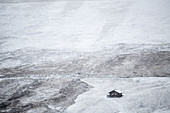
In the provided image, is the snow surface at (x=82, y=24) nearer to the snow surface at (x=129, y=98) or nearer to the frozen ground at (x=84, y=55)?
the frozen ground at (x=84, y=55)

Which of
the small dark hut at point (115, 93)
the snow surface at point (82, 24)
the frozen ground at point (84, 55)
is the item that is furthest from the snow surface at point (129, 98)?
the snow surface at point (82, 24)

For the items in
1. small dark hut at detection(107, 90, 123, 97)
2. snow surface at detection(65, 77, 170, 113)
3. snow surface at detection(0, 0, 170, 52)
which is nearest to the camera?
snow surface at detection(65, 77, 170, 113)

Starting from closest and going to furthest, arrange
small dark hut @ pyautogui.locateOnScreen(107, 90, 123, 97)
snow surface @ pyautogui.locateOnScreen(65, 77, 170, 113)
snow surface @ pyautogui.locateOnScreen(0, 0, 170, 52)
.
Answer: snow surface @ pyautogui.locateOnScreen(65, 77, 170, 113), small dark hut @ pyautogui.locateOnScreen(107, 90, 123, 97), snow surface @ pyautogui.locateOnScreen(0, 0, 170, 52)

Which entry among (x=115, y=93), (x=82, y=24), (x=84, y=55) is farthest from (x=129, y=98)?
(x=82, y=24)

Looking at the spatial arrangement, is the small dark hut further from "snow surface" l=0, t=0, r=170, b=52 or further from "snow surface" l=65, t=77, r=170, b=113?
"snow surface" l=0, t=0, r=170, b=52

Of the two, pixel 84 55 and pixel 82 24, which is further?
pixel 82 24

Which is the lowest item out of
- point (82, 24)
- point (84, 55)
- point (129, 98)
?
point (84, 55)

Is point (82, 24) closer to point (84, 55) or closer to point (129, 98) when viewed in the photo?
point (84, 55)

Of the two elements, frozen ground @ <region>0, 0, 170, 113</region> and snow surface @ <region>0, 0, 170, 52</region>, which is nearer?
frozen ground @ <region>0, 0, 170, 113</region>

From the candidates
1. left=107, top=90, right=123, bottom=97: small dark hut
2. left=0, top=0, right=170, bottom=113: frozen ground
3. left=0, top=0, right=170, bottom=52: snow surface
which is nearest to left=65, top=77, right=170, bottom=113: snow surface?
left=0, top=0, right=170, bottom=113: frozen ground
